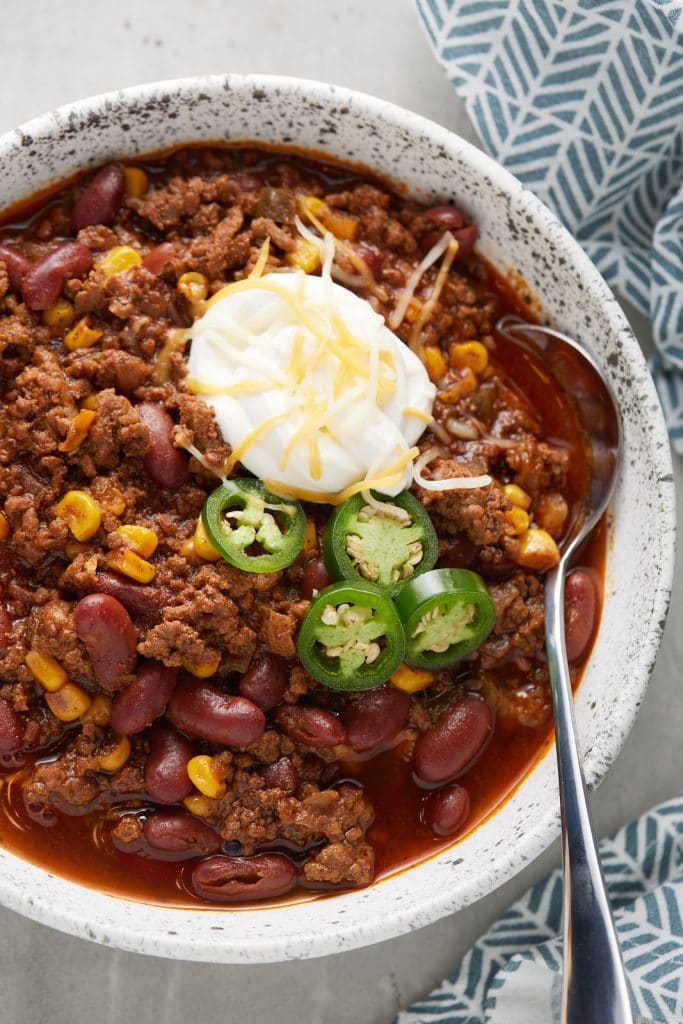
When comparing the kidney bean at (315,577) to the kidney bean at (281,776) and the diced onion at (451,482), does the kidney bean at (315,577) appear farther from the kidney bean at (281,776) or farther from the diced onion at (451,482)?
the kidney bean at (281,776)

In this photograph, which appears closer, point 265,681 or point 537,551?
point 265,681

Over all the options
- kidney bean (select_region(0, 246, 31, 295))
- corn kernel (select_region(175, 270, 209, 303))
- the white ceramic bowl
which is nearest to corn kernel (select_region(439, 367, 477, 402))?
the white ceramic bowl

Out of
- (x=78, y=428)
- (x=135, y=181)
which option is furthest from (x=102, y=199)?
(x=78, y=428)

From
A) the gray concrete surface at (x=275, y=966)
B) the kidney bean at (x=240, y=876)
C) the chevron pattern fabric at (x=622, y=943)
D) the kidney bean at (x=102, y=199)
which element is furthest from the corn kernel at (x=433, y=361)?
the chevron pattern fabric at (x=622, y=943)

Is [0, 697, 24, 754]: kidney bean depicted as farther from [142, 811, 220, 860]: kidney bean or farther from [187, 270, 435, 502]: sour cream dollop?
[187, 270, 435, 502]: sour cream dollop

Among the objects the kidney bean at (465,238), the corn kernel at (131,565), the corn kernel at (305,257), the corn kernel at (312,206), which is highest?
the kidney bean at (465,238)

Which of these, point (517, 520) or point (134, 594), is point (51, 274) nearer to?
point (134, 594)
